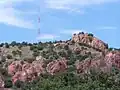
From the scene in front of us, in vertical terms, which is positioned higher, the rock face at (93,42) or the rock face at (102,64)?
the rock face at (93,42)

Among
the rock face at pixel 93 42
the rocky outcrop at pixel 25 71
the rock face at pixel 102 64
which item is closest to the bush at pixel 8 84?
the rocky outcrop at pixel 25 71

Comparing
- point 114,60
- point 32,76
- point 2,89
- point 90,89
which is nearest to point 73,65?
point 114,60

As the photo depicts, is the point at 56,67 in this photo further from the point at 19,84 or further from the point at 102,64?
the point at 102,64

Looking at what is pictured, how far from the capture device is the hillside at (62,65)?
5581 centimetres

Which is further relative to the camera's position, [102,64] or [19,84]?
[102,64]

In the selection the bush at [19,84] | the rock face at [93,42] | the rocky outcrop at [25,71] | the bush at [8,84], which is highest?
the rock face at [93,42]

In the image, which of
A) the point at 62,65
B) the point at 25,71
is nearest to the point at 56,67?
the point at 62,65

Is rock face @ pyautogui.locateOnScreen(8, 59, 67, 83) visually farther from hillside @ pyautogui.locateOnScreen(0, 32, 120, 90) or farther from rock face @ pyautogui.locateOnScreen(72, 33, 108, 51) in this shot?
rock face @ pyautogui.locateOnScreen(72, 33, 108, 51)

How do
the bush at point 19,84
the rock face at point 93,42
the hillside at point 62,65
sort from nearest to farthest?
the hillside at point 62,65 → the bush at point 19,84 → the rock face at point 93,42

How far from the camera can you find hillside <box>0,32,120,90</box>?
55812mm

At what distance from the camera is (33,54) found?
88875 mm

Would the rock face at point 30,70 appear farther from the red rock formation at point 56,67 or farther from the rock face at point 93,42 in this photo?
the rock face at point 93,42

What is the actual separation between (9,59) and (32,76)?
20.0m

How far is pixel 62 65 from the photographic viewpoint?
68875 mm
